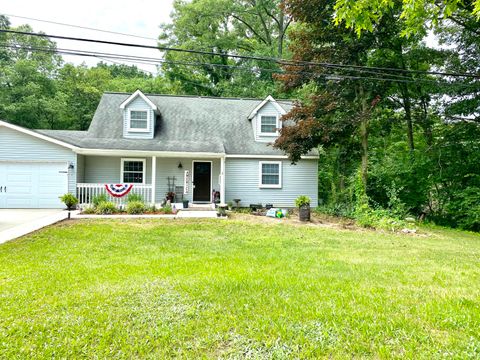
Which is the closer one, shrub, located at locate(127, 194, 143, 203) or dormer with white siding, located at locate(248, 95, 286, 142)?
shrub, located at locate(127, 194, 143, 203)

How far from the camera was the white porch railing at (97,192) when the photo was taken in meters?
12.4

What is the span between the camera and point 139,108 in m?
14.3

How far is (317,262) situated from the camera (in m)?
5.36

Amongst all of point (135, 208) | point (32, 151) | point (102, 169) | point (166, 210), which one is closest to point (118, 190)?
point (135, 208)

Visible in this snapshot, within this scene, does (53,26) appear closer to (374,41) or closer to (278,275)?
(278,275)

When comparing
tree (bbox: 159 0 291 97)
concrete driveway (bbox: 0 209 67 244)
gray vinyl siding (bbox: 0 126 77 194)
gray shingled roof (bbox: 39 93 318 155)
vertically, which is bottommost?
concrete driveway (bbox: 0 209 67 244)

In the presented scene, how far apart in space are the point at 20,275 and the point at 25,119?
76.7 ft

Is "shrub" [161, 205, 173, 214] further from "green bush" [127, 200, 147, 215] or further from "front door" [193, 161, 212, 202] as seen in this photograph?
"front door" [193, 161, 212, 202]

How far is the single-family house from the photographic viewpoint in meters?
12.2

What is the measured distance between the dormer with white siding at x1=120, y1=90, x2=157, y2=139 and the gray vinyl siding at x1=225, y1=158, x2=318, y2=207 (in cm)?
447

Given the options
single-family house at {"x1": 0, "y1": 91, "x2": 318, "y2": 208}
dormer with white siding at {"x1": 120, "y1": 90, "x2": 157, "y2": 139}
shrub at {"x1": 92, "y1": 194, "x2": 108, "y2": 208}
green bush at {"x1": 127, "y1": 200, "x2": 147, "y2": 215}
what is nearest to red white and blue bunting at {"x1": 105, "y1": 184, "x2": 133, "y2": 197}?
shrub at {"x1": 92, "y1": 194, "x2": 108, "y2": 208}

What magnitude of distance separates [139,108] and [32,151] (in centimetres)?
511

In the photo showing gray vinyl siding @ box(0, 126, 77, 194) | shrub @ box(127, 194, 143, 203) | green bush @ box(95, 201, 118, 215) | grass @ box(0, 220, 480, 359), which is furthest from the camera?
gray vinyl siding @ box(0, 126, 77, 194)

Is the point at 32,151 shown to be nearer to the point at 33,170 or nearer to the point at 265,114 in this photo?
the point at 33,170
